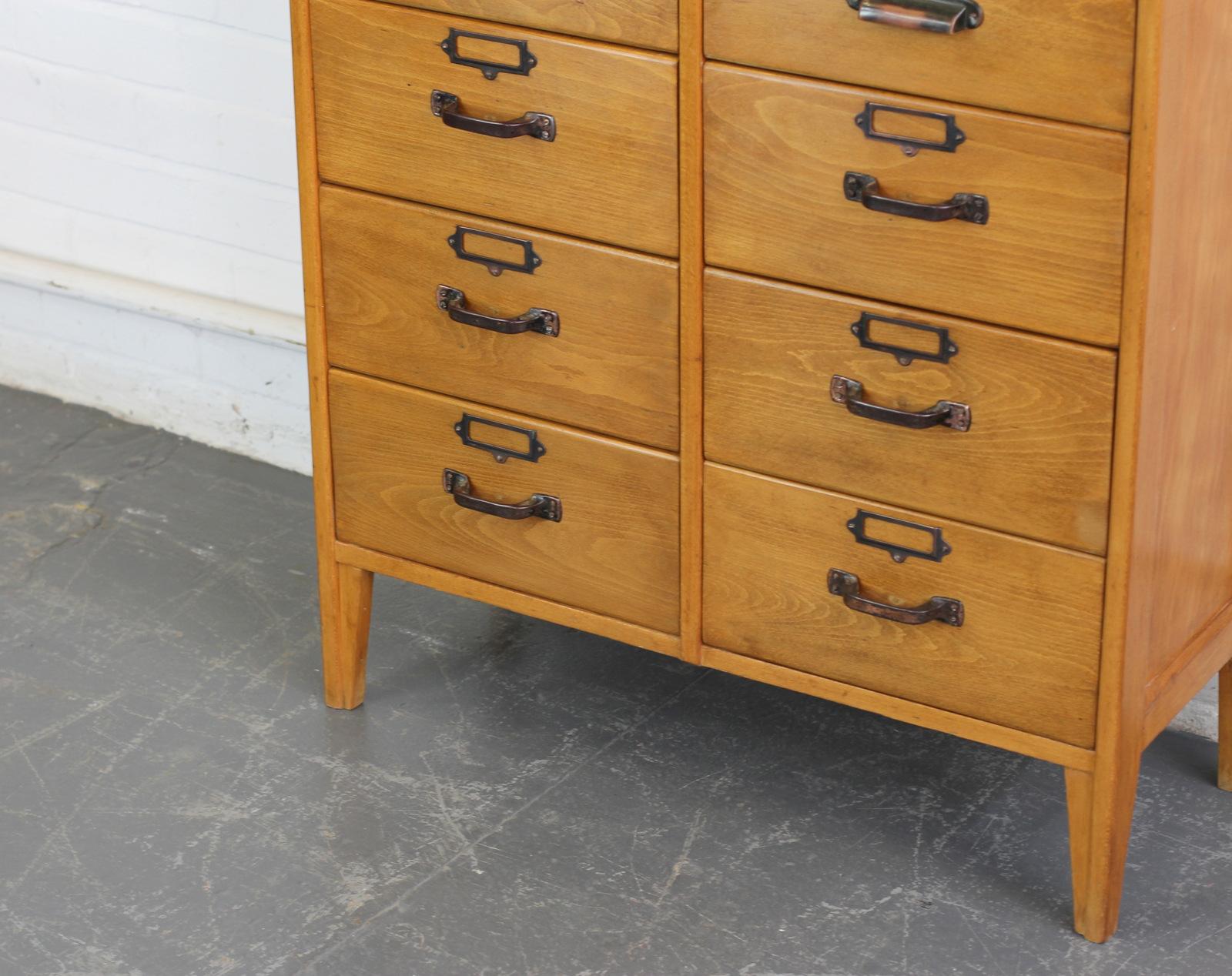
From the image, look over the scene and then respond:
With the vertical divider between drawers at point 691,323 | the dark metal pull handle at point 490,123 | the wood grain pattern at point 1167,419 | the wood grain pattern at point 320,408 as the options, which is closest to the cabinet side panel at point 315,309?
the wood grain pattern at point 320,408

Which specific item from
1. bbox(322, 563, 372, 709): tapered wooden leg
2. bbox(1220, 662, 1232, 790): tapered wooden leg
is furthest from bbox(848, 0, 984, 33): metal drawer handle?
bbox(322, 563, 372, 709): tapered wooden leg

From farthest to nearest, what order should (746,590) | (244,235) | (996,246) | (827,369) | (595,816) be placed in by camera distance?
(244,235), (595,816), (746,590), (827,369), (996,246)

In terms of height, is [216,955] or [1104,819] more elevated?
[1104,819]

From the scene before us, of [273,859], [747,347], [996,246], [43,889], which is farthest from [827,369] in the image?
[43,889]

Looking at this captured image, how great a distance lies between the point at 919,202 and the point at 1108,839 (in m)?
0.78

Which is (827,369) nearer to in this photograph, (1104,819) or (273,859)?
(1104,819)

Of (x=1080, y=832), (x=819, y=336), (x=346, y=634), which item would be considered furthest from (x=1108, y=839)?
(x=346, y=634)

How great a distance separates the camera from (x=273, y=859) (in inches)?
98.9

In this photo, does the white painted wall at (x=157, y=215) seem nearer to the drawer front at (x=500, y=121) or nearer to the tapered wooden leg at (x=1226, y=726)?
the drawer front at (x=500, y=121)

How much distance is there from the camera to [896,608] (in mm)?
2277

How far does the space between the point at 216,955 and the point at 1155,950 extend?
→ 1.12 m

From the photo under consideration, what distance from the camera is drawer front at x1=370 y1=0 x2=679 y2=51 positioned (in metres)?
2.18

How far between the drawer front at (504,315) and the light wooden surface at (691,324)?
0.8 inches

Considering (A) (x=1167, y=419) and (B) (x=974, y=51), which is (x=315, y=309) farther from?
(A) (x=1167, y=419)
